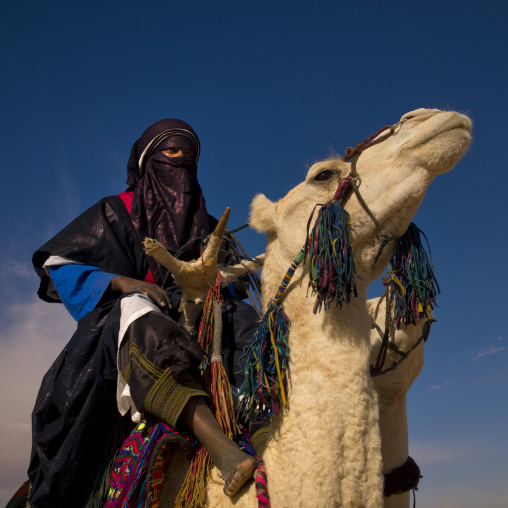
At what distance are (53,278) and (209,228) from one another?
4.93 ft

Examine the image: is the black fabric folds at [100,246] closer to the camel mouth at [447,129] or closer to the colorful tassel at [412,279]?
the colorful tassel at [412,279]

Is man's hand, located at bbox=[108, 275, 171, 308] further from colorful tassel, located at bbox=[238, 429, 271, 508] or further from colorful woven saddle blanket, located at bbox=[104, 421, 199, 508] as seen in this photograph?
colorful tassel, located at bbox=[238, 429, 271, 508]

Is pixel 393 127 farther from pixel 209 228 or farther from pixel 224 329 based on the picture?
pixel 209 228

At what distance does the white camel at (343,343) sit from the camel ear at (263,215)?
0.15 m

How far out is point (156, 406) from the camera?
293cm

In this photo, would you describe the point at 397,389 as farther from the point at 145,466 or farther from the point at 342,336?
the point at 145,466

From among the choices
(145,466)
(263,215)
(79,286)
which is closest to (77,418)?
(145,466)

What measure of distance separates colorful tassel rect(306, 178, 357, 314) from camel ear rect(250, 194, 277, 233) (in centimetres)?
55

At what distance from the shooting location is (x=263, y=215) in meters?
3.57

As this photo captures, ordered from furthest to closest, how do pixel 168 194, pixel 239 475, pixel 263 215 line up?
pixel 168 194 → pixel 263 215 → pixel 239 475

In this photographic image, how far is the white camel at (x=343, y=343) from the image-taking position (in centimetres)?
257

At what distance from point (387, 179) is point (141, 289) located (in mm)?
1751

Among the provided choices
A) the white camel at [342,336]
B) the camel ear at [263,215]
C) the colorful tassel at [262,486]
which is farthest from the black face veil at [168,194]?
the colorful tassel at [262,486]

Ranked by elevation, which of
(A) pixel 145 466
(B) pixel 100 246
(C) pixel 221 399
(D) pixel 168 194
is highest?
(D) pixel 168 194
